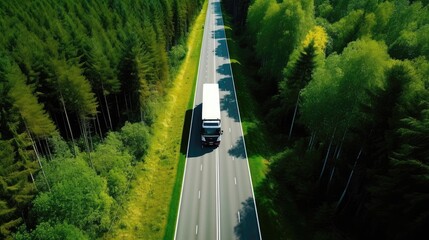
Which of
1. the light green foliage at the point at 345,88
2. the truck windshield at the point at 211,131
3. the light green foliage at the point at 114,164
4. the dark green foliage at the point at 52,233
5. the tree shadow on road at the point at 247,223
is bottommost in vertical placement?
the tree shadow on road at the point at 247,223

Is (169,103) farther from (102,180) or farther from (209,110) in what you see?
(102,180)

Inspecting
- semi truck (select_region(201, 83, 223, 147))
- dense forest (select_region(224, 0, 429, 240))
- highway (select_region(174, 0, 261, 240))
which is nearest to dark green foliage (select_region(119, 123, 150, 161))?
highway (select_region(174, 0, 261, 240))

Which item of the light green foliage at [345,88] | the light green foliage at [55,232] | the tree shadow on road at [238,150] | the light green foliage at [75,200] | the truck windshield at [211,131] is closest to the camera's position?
the light green foliage at [55,232]

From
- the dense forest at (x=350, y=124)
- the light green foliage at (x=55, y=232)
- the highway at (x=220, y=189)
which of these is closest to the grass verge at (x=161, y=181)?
the highway at (x=220, y=189)

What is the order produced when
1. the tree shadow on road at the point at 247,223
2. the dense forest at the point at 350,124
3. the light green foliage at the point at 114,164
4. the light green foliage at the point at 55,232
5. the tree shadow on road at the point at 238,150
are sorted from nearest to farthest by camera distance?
the dense forest at the point at 350,124 → the light green foliage at the point at 55,232 → the tree shadow on road at the point at 247,223 → the light green foliage at the point at 114,164 → the tree shadow on road at the point at 238,150

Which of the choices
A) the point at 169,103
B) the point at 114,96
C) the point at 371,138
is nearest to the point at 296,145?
the point at 371,138

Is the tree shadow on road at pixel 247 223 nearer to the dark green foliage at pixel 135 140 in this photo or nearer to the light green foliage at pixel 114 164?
the light green foliage at pixel 114 164
